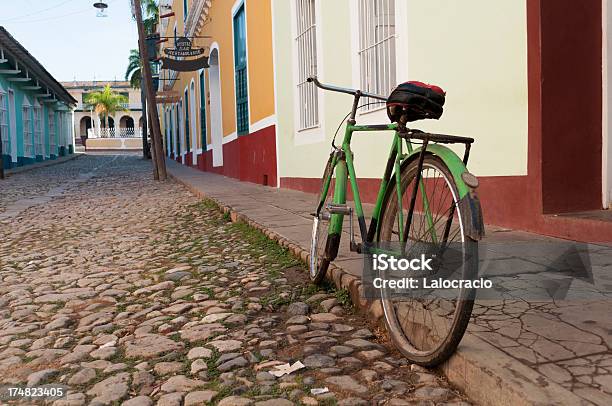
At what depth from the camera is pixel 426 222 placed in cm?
217

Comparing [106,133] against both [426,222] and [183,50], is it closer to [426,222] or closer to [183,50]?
[183,50]

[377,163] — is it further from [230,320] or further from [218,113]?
[218,113]

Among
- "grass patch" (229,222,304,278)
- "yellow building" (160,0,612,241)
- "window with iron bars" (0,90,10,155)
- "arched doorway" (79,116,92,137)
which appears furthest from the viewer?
"arched doorway" (79,116,92,137)

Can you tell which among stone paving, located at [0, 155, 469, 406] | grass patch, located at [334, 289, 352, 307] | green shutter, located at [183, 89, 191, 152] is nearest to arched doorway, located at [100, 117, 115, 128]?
green shutter, located at [183, 89, 191, 152]

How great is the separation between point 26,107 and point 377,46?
994 inches

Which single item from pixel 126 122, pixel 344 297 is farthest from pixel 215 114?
pixel 126 122

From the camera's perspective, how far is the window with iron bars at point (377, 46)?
6073 mm

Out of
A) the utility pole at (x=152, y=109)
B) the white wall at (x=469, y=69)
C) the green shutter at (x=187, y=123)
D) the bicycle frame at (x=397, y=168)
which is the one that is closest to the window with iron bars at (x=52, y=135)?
the green shutter at (x=187, y=123)

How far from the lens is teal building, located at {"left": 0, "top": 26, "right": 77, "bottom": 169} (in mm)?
22088

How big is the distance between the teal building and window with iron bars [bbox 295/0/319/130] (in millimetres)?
13785

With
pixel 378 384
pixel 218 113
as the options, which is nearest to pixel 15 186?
pixel 218 113

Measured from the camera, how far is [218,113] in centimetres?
1755

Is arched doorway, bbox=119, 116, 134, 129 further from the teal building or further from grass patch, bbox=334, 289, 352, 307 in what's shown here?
grass patch, bbox=334, 289, 352, 307

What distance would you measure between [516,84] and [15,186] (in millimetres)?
13659
